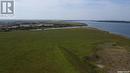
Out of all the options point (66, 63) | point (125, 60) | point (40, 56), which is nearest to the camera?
point (66, 63)

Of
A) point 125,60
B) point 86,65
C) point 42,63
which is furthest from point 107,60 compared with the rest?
point 42,63

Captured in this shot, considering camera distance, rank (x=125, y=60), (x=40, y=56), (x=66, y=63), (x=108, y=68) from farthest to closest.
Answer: (x=40, y=56) → (x=125, y=60) → (x=66, y=63) → (x=108, y=68)

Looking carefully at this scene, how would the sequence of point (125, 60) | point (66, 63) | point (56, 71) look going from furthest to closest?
point (125, 60)
point (66, 63)
point (56, 71)

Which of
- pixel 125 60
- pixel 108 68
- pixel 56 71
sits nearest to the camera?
pixel 56 71

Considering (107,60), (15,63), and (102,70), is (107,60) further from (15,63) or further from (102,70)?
(15,63)

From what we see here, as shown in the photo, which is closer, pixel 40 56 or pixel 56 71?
pixel 56 71

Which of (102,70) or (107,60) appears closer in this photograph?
(102,70)

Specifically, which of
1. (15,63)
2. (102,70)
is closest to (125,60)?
(102,70)

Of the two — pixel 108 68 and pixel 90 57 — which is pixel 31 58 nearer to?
Result: pixel 90 57
